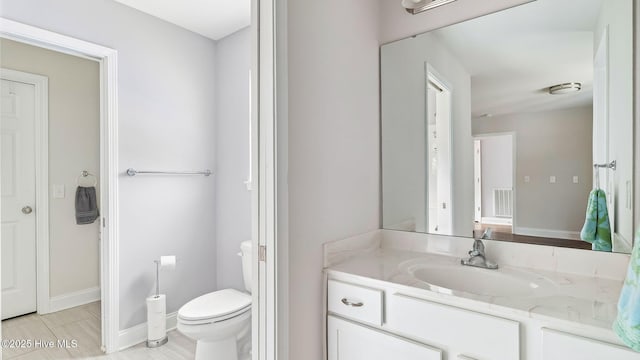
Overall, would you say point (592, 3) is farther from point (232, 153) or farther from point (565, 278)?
point (232, 153)

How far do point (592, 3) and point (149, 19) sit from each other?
2692mm

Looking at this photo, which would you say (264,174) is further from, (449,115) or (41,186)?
(41,186)

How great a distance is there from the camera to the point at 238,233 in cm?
269

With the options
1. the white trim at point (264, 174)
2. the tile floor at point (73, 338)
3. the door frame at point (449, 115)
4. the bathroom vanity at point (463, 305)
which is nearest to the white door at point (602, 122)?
the bathroom vanity at point (463, 305)

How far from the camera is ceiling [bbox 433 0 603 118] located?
1.25 meters

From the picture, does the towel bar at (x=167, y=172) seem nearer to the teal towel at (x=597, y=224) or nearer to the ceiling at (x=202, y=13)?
the ceiling at (x=202, y=13)

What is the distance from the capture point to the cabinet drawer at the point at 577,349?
0.78m

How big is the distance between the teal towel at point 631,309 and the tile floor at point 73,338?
7.57 ft

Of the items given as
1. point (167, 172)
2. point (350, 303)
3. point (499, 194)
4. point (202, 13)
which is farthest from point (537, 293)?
point (202, 13)

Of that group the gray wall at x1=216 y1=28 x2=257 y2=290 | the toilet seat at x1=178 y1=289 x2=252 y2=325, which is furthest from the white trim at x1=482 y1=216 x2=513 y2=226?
the gray wall at x1=216 y1=28 x2=257 y2=290

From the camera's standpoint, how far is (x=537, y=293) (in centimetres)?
106

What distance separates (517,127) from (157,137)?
239 cm

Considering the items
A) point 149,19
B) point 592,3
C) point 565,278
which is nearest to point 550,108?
point 592,3

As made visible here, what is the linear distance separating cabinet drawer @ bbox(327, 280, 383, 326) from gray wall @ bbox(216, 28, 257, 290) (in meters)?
1.42
